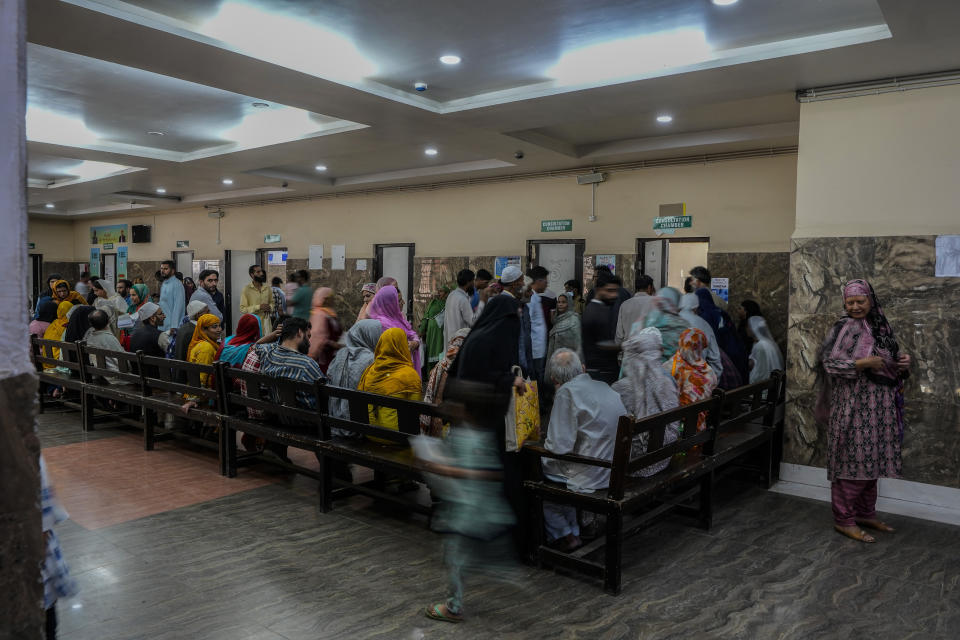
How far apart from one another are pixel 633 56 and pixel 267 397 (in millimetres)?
3946

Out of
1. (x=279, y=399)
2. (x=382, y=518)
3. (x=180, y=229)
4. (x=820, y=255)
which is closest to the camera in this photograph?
(x=382, y=518)

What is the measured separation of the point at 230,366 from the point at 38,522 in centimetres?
428

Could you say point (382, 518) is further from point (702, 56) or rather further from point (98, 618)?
point (702, 56)

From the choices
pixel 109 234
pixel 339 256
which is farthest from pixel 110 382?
pixel 109 234

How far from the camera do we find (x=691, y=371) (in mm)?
4555

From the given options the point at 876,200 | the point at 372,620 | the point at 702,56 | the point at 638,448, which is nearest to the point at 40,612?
the point at 372,620

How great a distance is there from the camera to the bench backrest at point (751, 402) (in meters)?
4.56

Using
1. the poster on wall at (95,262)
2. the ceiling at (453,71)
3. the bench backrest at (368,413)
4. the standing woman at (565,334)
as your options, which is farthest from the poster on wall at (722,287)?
the poster on wall at (95,262)

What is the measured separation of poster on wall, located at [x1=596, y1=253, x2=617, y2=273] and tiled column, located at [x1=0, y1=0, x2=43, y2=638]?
26.8 feet

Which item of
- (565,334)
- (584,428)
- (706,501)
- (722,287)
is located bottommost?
(706,501)

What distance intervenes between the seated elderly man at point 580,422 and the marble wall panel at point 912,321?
2595 mm

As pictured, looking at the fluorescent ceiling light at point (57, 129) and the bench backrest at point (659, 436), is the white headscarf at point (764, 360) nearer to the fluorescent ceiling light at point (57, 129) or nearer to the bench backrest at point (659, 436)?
the bench backrest at point (659, 436)

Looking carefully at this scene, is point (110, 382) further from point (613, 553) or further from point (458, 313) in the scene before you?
point (613, 553)

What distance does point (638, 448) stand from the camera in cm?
398
